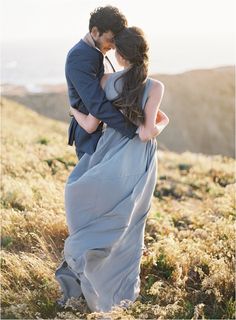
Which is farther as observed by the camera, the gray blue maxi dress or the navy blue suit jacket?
the gray blue maxi dress

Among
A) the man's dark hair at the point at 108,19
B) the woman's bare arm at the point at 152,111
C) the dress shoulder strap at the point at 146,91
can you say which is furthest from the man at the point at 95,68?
the dress shoulder strap at the point at 146,91

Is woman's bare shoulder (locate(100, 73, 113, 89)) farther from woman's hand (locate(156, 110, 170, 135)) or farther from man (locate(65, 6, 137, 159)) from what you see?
woman's hand (locate(156, 110, 170, 135))

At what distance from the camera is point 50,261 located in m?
5.86

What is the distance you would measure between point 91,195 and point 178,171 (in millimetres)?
9891

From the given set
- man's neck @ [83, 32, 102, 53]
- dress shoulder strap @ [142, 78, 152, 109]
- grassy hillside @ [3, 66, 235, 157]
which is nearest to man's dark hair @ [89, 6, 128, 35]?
man's neck @ [83, 32, 102, 53]

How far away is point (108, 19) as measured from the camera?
4.63 m

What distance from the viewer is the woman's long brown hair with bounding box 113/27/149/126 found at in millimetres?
4586

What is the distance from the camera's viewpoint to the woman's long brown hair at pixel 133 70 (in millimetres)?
4586

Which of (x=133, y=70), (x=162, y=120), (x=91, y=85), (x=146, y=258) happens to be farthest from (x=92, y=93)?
(x=146, y=258)

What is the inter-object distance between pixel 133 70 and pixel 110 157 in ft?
2.61

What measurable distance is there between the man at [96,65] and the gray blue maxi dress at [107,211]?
0.15 metres

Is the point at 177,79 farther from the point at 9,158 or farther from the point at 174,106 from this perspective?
the point at 9,158

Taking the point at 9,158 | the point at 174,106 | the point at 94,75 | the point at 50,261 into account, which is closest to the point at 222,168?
the point at 9,158

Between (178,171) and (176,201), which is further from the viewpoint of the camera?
(178,171)
